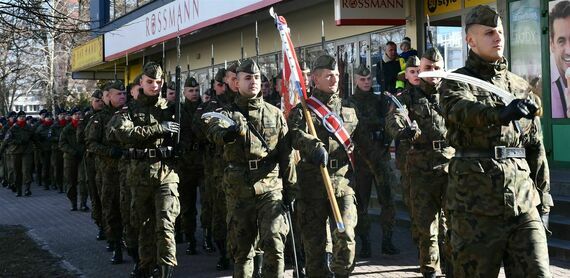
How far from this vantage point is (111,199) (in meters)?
9.74

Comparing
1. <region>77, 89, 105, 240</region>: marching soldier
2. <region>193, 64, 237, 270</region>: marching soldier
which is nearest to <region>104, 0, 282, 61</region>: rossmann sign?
<region>77, 89, 105, 240</region>: marching soldier

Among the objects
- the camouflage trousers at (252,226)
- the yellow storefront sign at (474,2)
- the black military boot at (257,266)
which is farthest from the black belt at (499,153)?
the yellow storefront sign at (474,2)

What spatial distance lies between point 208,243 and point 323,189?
377 centimetres

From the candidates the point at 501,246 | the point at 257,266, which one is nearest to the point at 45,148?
the point at 257,266

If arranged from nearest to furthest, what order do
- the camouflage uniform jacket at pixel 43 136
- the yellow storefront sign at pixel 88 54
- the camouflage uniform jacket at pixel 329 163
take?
the camouflage uniform jacket at pixel 329 163 < the camouflage uniform jacket at pixel 43 136 < the yellow storefront sign at pixel 88 54

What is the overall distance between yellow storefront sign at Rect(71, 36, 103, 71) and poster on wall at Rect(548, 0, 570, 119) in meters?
20.5

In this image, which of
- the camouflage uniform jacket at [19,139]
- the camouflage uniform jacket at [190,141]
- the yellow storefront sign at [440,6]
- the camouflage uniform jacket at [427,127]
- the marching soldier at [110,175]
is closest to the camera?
the camouflage uniform jacket at [427,127]

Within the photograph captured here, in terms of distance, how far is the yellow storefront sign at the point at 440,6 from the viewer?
1353 cm

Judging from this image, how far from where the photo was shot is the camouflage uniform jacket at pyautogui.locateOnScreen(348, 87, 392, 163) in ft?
30.5

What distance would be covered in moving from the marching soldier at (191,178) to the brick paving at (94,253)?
1.17 ft

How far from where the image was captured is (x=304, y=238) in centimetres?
687

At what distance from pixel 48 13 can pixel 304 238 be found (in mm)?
4587

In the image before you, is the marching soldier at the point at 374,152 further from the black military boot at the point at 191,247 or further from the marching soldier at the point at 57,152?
the marching soldier at the point at 57,152

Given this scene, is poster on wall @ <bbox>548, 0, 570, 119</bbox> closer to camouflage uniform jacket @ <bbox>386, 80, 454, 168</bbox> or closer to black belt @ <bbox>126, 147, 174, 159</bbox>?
camouflage uniform jacket @ <bbox>386, 80, 454, 168</bbox>
